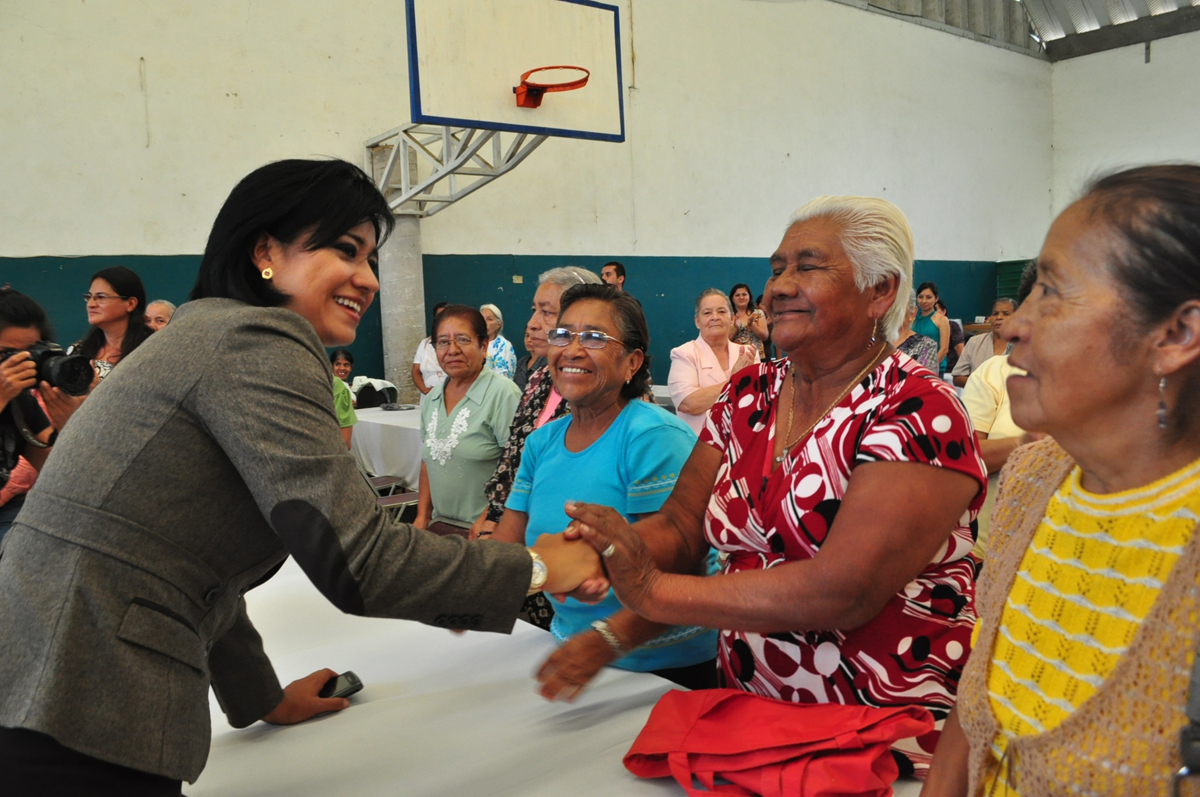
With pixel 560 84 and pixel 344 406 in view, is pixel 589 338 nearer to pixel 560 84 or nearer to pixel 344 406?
pixel 344 406

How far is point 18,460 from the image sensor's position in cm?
250

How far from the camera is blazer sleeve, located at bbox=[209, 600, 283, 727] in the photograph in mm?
1387

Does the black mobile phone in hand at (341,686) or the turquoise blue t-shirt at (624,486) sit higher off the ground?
the turquoise blue t-shirt at (624,486)

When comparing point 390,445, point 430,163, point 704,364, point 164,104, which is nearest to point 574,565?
point 704,364

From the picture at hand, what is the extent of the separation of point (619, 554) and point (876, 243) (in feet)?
2.32

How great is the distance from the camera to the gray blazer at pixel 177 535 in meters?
0.99

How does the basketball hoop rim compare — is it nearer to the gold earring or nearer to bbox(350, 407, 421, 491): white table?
bbox(350, 407, 421, 491): white table

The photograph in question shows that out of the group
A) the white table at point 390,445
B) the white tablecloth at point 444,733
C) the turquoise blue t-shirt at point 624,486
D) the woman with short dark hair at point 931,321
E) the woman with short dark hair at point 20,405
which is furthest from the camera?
the woman with short dark hair at point 931,321

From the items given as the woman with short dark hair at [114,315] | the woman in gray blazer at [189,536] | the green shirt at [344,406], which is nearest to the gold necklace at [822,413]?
the woman in gray blazer at [189,536]

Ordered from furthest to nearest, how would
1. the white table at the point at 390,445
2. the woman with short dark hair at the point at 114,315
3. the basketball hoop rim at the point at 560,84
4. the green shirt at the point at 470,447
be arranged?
1. the basketball hoop rim at the point at 560,84
2. the white table at the point at 390,445
3. the woman with short dark hair at the point at 114,315
4. the green shirt at the point at 470,447

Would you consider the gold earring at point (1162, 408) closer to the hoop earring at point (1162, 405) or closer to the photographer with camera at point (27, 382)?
the hoop earring at point (1162, 405)

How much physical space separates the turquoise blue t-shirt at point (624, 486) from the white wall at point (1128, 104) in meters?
13.1

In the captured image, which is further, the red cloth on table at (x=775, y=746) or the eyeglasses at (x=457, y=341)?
the eyeglasses at (x=457, y=341)

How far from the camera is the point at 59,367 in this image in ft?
8.30
